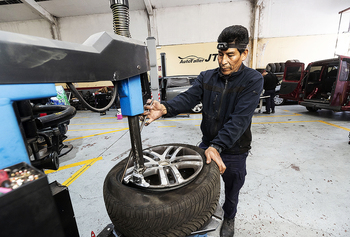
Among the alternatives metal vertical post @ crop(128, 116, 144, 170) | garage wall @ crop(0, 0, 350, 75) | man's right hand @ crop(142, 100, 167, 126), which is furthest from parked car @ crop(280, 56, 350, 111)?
metal vertical post @ crop(128, 116, 144, 170)

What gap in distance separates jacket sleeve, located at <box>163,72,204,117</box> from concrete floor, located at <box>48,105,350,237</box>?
1.11 metres

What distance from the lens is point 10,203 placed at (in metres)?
0.31

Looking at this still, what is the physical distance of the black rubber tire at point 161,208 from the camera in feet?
2.39

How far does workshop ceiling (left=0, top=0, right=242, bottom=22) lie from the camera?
7922 mm

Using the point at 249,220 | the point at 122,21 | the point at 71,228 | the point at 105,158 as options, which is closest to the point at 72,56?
the point at 122,21

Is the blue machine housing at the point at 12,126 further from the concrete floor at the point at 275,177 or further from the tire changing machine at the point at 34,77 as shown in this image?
the concrete floor at the point at 275,177

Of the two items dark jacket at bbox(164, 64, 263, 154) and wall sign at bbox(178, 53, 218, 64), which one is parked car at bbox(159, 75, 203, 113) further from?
dark jacket at bbox(164, 64, 263, 154)

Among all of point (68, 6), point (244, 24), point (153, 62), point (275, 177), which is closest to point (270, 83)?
point (153, 62)

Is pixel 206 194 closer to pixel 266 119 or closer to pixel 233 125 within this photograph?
pixel 233 125

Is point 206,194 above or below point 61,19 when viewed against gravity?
below

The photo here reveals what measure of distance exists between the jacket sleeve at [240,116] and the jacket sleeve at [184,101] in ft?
1.24

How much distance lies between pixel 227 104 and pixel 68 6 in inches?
416

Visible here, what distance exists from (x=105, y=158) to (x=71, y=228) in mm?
2372

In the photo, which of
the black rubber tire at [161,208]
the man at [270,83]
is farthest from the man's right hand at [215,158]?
the man at [270,83]
